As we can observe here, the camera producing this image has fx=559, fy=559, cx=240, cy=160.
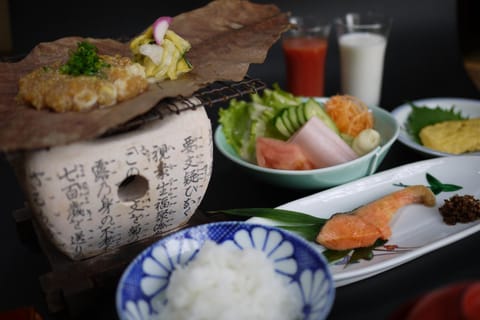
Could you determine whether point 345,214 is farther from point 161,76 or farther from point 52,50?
point 52,50


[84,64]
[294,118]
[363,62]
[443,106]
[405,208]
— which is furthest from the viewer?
[363,62]

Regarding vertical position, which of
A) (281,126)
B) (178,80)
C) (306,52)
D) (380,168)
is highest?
(178,80)

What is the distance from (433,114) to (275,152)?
2.96 feet

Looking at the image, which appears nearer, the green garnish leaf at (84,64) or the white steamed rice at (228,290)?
the white steamed rice at (228,290)

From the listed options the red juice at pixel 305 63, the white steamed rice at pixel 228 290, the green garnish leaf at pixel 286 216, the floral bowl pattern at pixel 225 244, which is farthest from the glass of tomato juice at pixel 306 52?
the white steamed rice at pixel 228 290

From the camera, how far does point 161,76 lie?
63.2 inches

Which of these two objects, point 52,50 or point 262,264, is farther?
point 52,50

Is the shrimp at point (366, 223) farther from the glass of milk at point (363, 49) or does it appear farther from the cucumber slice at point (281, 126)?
the glass of milk at point (363, 49)

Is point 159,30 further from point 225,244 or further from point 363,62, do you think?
point 363,62

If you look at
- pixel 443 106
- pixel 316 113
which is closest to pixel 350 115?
pixel 316 113

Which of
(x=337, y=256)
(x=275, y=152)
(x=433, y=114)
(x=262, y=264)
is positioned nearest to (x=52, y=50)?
(x=275, y=152)

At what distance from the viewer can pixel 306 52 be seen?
9.11 ft

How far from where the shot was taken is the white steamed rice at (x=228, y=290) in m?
1.29

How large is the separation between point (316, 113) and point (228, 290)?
3.42 ft
